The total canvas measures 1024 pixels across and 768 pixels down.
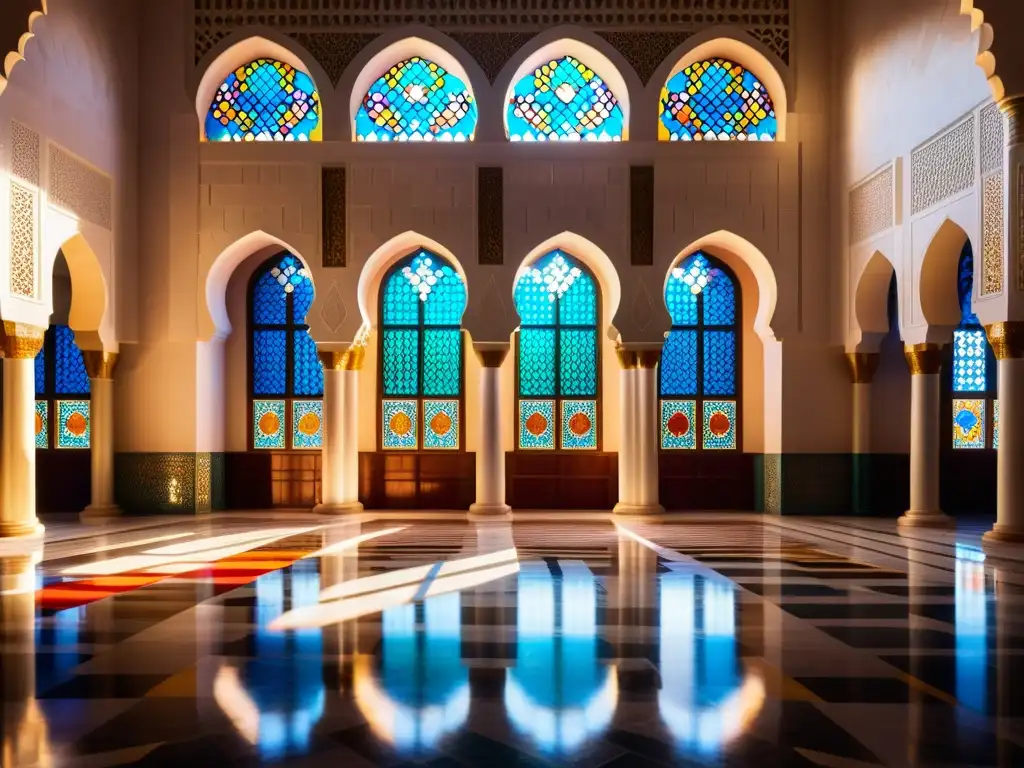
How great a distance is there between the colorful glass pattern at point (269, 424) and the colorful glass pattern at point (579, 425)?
11.5 ft

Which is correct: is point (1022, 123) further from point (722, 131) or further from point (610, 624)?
point (610, 624)

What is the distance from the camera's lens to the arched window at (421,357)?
12836 millimetres

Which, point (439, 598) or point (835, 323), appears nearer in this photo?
point (439, 598)

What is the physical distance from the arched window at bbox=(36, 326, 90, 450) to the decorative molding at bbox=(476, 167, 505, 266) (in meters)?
5.19

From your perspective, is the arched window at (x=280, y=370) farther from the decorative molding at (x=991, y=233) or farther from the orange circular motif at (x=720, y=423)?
the decorative molding at (x=991, y=233)

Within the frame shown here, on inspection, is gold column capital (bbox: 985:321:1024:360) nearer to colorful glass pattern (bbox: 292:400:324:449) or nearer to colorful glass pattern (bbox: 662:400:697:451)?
colorful glass pattern (bbox: 662:400:697:451)

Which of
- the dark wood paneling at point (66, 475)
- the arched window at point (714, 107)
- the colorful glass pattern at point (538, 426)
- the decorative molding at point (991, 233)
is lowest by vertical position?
the dark wood paneling at point (66, 475)

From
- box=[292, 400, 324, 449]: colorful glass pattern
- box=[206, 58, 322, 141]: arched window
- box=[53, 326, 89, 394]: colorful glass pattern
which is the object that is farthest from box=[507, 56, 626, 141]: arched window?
box=[53, 326, 89, 394]: colorful glass pattern

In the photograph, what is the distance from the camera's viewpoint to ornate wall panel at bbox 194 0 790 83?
11.5 m

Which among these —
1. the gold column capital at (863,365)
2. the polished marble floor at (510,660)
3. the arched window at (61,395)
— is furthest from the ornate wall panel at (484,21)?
the polished marble floor at (510,660)

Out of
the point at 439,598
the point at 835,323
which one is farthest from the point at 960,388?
the point at 439,598

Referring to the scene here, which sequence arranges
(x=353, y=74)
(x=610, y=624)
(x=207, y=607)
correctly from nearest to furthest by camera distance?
1. (x=610, y=624)
2. (x=207, y=607)
3. (x=353, y=74)

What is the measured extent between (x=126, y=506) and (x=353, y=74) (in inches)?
215

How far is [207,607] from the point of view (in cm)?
505
